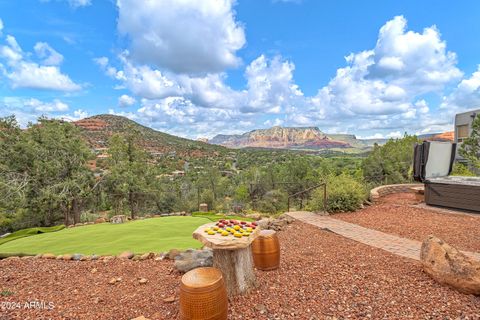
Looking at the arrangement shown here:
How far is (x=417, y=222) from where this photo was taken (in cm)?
646

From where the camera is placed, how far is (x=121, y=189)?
12406 mm

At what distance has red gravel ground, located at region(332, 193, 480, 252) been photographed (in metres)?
5.28

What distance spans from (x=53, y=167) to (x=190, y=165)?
18.6 meters

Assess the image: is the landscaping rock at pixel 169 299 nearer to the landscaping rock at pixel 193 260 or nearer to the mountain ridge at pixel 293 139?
the landscaping rock at pixel 193 260

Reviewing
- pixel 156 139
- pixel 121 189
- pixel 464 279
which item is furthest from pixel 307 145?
pixel 464 279

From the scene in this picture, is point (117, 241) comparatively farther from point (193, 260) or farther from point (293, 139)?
point (293, 139)

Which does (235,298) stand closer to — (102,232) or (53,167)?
(102,232)

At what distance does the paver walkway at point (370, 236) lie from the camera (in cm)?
444

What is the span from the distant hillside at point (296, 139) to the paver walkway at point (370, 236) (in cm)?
10485

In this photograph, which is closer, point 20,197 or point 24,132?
point 20,197

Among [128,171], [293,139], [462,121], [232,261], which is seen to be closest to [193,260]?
[232,261]

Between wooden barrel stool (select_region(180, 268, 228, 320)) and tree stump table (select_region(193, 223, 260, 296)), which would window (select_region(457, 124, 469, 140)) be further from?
wooden barrel stool (select_region(180, 268, 228, 320))

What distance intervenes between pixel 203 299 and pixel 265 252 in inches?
58.3

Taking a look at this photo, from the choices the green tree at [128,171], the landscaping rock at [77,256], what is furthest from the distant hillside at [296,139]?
the landscaping rock at [77,256]
